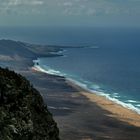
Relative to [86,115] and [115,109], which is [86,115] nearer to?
[86,115]

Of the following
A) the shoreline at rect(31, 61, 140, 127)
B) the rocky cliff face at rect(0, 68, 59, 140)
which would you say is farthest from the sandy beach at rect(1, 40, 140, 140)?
the rocky cliff face at rect(0, 68, 59, 140)

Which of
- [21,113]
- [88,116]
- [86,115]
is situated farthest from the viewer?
[86,115]

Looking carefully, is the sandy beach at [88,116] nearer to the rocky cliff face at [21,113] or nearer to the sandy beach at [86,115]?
the sandy beach at [86,115]

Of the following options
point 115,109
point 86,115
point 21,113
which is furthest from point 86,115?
point 21,113

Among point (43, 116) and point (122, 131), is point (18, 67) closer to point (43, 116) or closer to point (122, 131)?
point (122, 131)

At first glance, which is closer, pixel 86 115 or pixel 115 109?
pixel 86 115

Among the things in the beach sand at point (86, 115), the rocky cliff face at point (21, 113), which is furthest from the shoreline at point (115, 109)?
the rocky cliff face at point (21, 113)

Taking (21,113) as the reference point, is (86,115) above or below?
below

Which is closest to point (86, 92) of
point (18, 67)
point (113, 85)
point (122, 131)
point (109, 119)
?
point (113, 85)
